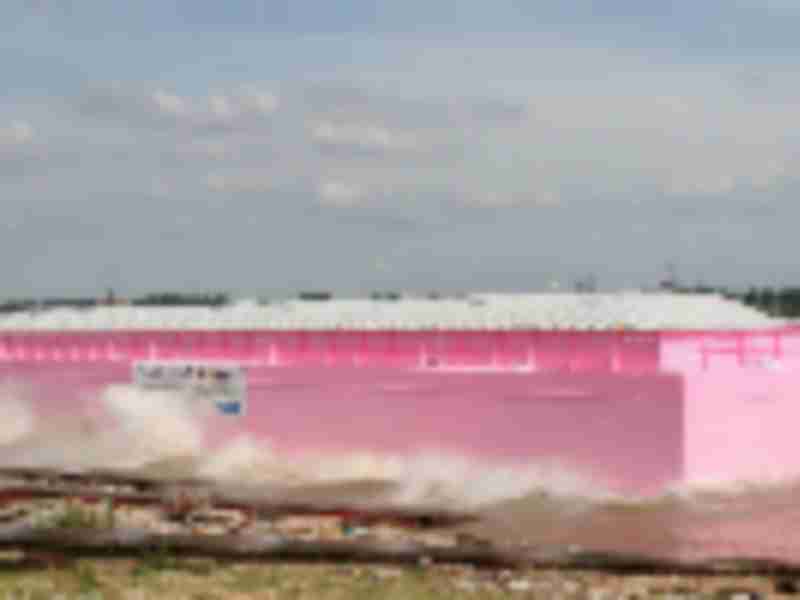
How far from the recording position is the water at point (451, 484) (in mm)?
23156

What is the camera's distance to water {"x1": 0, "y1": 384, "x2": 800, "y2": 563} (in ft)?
76.0

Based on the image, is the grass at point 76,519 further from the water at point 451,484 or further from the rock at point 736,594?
the rock at point 736,594

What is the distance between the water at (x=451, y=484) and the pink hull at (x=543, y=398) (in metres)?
0.28

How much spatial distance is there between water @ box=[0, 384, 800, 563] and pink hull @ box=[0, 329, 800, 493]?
276mm

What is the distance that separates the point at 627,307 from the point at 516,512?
386 inches

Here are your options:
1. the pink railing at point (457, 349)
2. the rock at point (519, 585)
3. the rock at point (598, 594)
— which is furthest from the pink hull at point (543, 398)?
the rock at point (598, 594)

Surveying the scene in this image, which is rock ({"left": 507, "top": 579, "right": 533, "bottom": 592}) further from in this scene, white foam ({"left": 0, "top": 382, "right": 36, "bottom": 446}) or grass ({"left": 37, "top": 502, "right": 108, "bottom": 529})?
white foam ({"left": 0, "top": 382, "right": 36, "bottom": 446})

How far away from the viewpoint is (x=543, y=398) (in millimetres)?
26438

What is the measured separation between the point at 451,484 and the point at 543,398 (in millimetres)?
2157

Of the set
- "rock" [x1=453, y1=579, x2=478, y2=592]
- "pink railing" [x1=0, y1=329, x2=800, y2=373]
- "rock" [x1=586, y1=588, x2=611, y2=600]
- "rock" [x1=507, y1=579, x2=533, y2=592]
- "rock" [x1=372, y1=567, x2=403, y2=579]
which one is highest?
"pink railing" [x1=0, y1=329, x2=800, y2=373]

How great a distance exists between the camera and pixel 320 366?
97.2 feet

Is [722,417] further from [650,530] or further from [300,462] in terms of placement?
[300,462]

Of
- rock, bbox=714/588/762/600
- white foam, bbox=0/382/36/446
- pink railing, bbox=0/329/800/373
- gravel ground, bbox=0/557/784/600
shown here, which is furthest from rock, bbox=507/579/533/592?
white foam, bbox=0/382/36/446

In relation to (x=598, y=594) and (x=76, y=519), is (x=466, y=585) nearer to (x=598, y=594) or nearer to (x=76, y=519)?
(x=598, y=594)
